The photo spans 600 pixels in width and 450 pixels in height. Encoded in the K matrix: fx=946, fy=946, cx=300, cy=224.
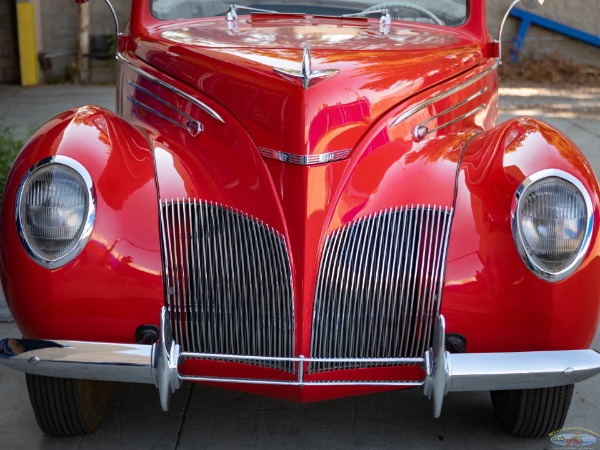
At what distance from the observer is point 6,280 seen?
9.45 ft

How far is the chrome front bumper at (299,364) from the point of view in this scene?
267cm

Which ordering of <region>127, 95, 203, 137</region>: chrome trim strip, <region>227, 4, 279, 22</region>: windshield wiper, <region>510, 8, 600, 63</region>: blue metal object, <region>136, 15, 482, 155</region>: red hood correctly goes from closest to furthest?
1. <region>136, 15, 482, 155</region>: red hood
2. <region>127, 95, 203, 137</region>: chrome trim strip
3. <region>227, 4, 279, 22</region>: windshield wiper
4. <region>510, 8, 600, 63</region>: blue metal object

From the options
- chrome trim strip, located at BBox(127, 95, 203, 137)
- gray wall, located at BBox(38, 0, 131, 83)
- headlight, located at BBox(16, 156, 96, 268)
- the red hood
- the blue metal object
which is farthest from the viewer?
the blue metal object

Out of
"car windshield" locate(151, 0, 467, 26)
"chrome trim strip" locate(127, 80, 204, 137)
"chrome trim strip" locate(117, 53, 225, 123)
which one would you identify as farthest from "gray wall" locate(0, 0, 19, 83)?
"chrome trim strip" locate(127, 80, 204, 137)

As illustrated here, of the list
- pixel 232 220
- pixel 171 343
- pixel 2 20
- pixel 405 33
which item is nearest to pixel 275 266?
pixel 232 220

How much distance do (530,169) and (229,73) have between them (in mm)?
1011

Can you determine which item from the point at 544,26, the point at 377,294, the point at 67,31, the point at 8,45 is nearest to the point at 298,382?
the point at 377,294

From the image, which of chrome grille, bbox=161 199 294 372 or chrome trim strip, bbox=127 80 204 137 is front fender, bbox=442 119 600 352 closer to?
chrome grille, bbox=161 199 294 372

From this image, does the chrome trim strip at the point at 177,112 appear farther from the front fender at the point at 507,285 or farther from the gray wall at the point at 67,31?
the gray wall at the point at 67,31

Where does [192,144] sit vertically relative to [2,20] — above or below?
above

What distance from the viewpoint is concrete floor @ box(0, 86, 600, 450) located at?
3154 mm

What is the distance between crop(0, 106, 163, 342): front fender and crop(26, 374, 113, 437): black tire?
0.21 meters

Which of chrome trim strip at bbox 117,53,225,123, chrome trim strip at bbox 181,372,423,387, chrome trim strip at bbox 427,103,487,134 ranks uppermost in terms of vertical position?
chrome trim strip at bbox 117,53,225,123

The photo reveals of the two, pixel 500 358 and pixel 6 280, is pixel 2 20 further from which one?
pixel 500 358
